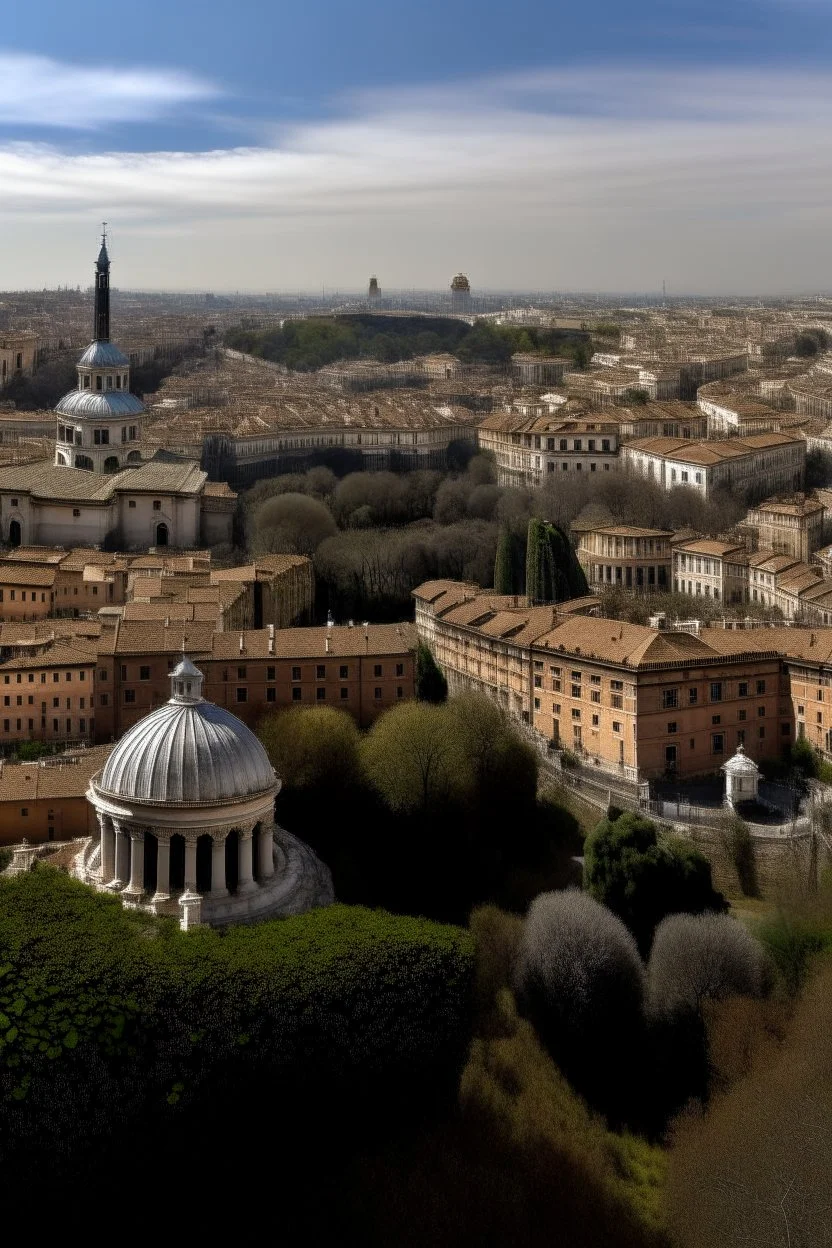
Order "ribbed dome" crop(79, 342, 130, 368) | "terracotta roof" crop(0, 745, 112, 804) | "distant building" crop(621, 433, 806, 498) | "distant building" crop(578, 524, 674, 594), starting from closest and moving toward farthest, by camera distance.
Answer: "terracotta roof" crop(0, 745, 112, 804) < "distant building" crop(578, 524, 674, 594) < "ribbed dome" crop(79, 342, 130, 368) < "distant building" crop(621, 433, 806, 498)

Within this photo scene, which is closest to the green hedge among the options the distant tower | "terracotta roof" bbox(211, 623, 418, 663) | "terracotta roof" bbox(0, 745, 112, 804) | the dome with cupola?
"terracotta roof" bbox(0, 745, 112, 804)

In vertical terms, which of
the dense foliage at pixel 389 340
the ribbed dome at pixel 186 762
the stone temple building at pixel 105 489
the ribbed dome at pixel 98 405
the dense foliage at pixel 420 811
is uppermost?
the dense foliage at pixel 389 340

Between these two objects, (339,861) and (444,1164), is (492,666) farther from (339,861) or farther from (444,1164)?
(444,1164)

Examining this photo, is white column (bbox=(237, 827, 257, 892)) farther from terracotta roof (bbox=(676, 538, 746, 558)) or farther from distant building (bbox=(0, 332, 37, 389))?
distant building (bbox=(0, 332, 37, 389))

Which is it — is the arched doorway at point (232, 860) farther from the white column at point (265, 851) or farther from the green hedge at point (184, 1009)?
the green hedge at point (184, 1009)

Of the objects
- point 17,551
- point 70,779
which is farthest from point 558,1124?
point 17,551

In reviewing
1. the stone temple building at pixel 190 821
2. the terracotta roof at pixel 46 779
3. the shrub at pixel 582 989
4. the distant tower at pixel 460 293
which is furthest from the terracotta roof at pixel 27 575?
the distant tower at pixel 460 293

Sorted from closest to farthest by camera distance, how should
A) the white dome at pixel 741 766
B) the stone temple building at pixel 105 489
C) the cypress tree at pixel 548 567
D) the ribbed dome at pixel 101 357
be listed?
the white dome at pixel 741 766, the cypress tree at pixel 548 567, the stone temple building at pixel 105 489, the ribbed dome at pixel 101 357
